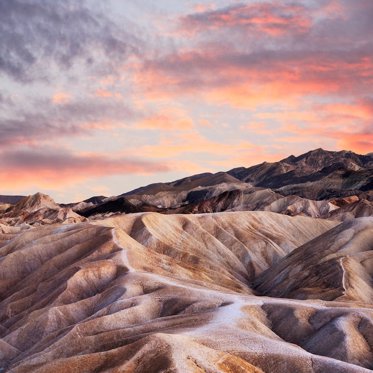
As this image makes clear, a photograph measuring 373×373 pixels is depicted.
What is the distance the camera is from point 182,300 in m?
61.6

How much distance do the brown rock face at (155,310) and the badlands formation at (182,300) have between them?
0.13 m

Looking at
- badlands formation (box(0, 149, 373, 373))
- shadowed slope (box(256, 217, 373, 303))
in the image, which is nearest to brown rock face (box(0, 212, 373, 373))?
badlands formation (box(0, 149, 373, 373))

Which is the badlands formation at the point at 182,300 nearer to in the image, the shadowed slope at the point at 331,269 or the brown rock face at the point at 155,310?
the brown rock face at the point at 155,310

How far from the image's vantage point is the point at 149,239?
383 ft

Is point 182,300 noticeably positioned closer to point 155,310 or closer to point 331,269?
point 155,310

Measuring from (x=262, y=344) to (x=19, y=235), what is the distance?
69859 millimetres

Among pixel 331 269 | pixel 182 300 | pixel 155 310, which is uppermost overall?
pixel 182 300

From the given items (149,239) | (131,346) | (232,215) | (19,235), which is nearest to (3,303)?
(19,235)

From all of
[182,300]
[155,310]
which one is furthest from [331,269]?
[155,310]

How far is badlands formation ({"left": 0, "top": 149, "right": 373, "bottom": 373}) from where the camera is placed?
133 feet

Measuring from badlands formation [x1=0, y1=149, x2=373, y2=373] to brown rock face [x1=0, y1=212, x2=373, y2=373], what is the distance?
13cm

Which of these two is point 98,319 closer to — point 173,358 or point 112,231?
point 173,358

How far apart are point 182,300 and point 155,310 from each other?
282 cm

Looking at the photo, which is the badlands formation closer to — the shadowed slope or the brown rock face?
the brown rock face
